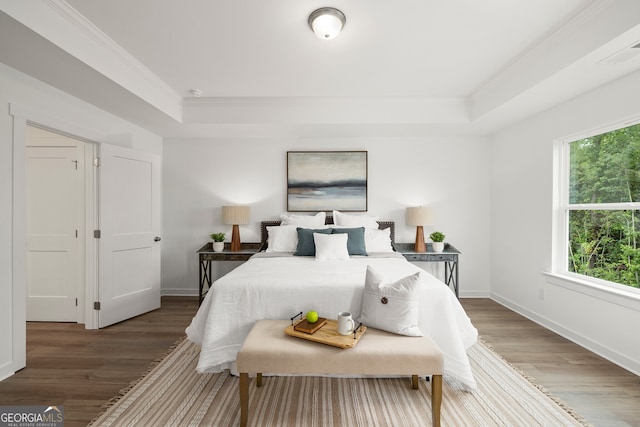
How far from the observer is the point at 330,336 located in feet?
5.86

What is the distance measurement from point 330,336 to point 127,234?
2.94 meters

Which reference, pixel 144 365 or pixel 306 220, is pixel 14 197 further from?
pixel 306 220

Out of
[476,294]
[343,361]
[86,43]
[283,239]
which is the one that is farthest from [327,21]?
[476,294]

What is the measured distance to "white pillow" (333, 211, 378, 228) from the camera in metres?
3.98

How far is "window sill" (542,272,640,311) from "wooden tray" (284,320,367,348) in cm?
218

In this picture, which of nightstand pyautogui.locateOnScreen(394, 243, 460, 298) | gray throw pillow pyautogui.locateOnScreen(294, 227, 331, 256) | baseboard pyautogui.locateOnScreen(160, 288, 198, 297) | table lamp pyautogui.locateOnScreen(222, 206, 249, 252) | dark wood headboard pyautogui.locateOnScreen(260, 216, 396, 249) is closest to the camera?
gray throw pillow pyautogui.locateOnScreen(294, 227, 331, 256)

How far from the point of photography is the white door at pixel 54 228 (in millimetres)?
3307

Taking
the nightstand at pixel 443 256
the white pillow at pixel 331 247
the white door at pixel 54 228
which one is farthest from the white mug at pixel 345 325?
the white door at pixel 54 228

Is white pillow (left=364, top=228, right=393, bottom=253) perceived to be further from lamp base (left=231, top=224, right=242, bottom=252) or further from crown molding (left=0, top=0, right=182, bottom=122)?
crown molding (left=0, top=0, right=182, bottom=122)

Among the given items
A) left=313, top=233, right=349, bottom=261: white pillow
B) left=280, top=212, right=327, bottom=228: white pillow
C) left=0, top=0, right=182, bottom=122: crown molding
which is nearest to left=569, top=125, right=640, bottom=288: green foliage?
left=313, top=233, right=349, bottom=261: white pillow

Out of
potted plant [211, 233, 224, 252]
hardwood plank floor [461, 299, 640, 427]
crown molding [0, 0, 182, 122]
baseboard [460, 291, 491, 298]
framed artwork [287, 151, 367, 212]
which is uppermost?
crown molding [0, 0, 182, 122]

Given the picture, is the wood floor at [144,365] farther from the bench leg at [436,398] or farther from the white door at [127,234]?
the bench leg at [436,398]

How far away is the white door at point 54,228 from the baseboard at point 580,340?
5113 mm

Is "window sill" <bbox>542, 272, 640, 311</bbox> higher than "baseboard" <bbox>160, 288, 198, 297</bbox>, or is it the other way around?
"window sill" <bbox>542, 272, 640, 311</bbox>
